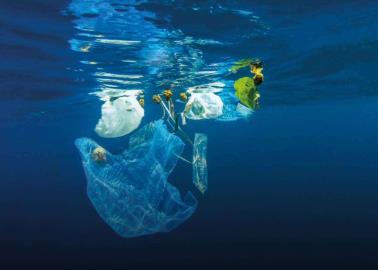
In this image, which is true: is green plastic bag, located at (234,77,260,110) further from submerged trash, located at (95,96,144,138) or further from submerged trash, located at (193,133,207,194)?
submerged trash, located at (95,96,144,138)

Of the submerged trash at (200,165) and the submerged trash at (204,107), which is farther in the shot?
the submerged trash at (204,107)

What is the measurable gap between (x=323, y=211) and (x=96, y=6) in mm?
14614

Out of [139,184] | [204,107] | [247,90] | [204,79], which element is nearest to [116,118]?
[139,184]

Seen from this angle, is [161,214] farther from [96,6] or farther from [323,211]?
[323,211]

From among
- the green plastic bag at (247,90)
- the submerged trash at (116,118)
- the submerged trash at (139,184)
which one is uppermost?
the green plastic bag at (247,90)

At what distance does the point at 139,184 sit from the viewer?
22.5 ft

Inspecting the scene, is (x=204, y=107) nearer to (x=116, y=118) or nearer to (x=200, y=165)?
(x=116, y=118)

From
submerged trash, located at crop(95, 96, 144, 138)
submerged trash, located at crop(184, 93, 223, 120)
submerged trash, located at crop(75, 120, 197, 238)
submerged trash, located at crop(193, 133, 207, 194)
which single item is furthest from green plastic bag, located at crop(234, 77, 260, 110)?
submerged trash, located at crop(184, 93, 223, 120)

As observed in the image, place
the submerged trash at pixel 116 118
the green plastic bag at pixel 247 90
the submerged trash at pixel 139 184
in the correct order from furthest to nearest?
the submerged trash at pixel 116 118, the submerged trash at pixel 139 184, the green plastic bag at pixel 247 90

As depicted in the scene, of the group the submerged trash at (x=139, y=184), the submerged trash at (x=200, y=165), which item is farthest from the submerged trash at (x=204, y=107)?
the submerged trash at (x=139, y=184)

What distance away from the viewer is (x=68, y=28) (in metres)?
9.81

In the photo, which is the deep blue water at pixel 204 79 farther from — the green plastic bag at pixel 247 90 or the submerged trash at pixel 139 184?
the green plastic bag at pixel 247 90

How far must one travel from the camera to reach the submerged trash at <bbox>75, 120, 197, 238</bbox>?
22.4ft

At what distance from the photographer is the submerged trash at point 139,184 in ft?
22.4
